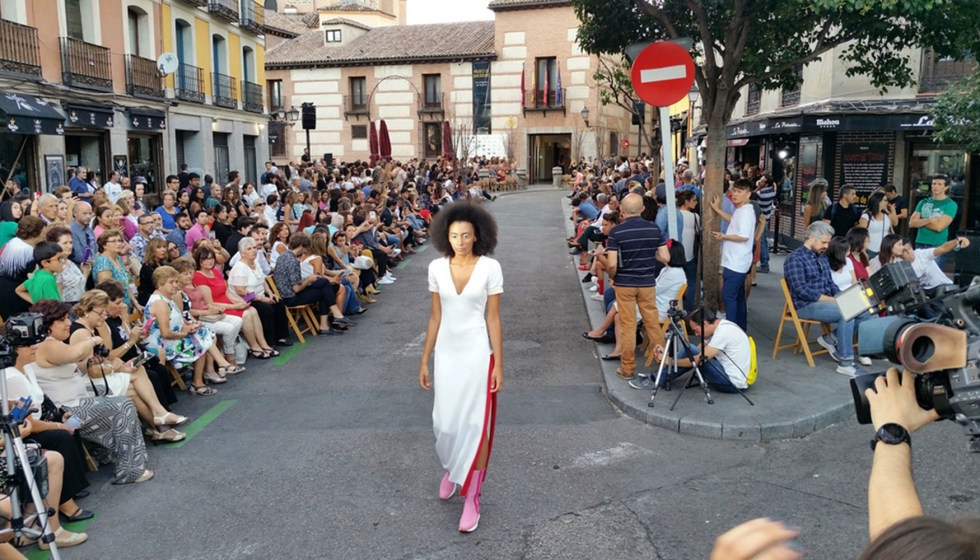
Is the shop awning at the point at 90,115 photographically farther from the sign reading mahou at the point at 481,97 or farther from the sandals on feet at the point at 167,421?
the sign reading mahou at the point at 481,97

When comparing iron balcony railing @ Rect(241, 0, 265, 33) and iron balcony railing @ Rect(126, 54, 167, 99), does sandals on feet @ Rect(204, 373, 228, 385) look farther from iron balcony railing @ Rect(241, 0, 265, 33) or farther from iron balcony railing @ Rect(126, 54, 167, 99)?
iron balcony railing @ Rect(241, 0, 265, 33)

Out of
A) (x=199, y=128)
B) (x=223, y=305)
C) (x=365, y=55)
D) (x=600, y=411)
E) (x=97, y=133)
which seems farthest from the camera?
(x=365, y=55)

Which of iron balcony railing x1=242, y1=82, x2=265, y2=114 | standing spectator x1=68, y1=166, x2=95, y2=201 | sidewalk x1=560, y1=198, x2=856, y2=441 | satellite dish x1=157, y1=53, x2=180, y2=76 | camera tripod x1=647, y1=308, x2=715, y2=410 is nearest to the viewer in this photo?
sidewalk x1=560, y1=198, x2=856, y2=441

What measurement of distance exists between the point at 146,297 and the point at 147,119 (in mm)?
13540

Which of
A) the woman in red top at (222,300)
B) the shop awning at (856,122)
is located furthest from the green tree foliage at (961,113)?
the woman in red top at (222,300)

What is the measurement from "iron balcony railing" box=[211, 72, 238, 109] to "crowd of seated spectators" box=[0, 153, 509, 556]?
462 inches

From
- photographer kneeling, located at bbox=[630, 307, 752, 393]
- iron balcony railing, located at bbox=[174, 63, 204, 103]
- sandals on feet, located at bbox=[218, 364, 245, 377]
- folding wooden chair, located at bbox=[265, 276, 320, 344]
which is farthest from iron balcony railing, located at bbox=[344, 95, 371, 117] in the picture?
photographer kneeling, located at bbox=[630, 307, 752, 393]

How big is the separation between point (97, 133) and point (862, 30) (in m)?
17.2

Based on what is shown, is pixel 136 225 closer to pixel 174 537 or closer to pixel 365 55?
pixel 174 537

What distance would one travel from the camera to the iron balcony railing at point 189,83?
23.0m

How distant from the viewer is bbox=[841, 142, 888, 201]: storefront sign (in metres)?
15.1

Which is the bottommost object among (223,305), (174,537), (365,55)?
(174,537)

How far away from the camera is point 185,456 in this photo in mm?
6117

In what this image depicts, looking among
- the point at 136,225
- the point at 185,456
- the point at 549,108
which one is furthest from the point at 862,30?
the point at 549,108
